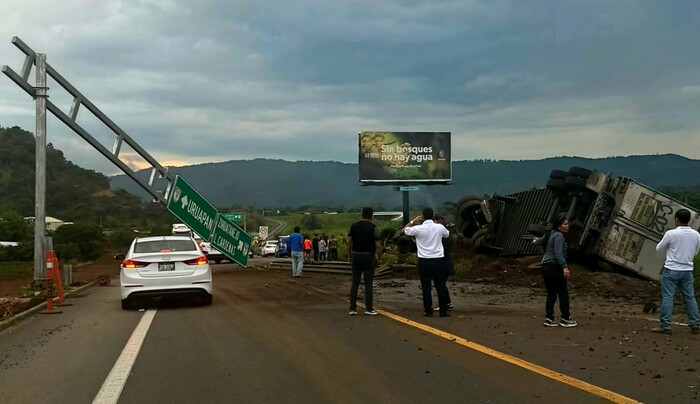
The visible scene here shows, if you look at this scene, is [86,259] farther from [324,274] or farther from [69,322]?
[69,322]

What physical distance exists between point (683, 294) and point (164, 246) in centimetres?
993

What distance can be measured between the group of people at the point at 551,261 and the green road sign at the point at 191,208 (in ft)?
29.0

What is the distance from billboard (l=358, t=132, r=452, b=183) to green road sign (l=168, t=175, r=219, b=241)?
78.4ft

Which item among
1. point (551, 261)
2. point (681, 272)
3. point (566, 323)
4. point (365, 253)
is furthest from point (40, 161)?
point (681, 272)

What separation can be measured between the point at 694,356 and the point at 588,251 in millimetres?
12399

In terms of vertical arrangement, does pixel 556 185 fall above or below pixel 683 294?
above

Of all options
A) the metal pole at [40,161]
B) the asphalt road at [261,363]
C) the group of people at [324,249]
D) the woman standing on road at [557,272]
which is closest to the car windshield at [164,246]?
the asphalt road at [261,363]

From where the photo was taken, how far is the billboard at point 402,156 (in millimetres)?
44781

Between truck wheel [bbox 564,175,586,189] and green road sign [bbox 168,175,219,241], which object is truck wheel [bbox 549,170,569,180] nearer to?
truck wheel [bbox 564,175,586,189]

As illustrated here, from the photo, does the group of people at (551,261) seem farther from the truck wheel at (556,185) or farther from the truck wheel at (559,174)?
the truck wheel at (559,174)

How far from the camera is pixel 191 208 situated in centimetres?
2058

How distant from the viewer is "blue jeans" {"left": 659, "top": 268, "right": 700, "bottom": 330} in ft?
33.1

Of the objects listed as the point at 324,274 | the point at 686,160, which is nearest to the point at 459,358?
the point at 324,274

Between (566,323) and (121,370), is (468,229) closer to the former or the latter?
(566,323)
